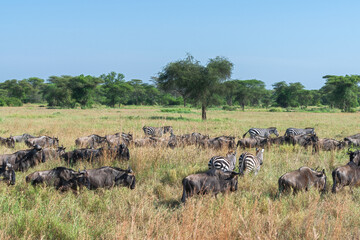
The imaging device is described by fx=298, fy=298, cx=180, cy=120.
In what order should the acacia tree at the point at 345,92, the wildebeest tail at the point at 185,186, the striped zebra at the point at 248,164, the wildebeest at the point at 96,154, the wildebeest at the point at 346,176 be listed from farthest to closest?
the acacia tree at the point at 345,92
the wildebeest at the point at 96,154
the striped zebra at the point at 248,164
the wildebeest at the point at 346,176
the wildebeest tail at the point at 185,186

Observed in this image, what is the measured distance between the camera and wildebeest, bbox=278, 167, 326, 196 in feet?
A: 19.8

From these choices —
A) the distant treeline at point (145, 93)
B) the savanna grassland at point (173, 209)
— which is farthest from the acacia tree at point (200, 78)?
the savanna grassland at point (173, 209)

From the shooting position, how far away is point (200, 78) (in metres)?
31.4

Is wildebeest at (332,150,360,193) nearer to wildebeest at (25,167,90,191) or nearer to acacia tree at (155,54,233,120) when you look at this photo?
wildebeest at (25,167,90,191)

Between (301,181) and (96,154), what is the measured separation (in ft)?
18.1

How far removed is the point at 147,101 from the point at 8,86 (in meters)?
40.2

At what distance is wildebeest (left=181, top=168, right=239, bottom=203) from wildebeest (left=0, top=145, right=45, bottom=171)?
4745mm

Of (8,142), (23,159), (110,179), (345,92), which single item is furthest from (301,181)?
(345,92)

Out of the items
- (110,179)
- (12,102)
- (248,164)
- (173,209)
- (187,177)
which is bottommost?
(173,209)

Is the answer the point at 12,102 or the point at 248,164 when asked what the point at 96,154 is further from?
the point at 12,102

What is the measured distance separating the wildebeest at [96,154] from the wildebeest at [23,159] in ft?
2.48

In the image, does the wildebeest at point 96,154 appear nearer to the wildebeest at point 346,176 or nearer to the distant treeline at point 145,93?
the wildebeest at point 346,176

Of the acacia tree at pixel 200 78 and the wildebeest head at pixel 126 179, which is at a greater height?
the acacia tree at pixel 200 78

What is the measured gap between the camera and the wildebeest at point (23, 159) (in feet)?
25.7
